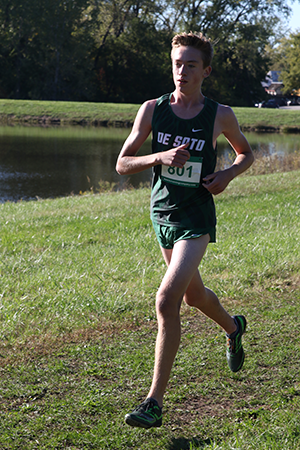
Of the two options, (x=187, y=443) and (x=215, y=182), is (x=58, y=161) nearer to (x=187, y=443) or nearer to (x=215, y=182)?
(x=215, y=182)

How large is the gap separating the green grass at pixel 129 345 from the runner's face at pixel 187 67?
1.94 m

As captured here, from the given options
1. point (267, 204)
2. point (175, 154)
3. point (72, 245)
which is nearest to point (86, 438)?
point (175, 154)

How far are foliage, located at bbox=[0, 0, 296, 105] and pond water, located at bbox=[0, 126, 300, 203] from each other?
20380 millimetres

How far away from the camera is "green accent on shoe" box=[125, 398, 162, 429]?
256 centimetres

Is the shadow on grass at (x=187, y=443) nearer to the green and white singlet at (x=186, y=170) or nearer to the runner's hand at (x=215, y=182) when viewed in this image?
the green and white singlet at (x=186, y=170)

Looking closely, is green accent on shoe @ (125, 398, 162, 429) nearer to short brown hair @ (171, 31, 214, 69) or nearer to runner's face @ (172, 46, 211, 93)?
runner's face @ (172, 46, 211, 93)

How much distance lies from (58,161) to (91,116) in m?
21.0

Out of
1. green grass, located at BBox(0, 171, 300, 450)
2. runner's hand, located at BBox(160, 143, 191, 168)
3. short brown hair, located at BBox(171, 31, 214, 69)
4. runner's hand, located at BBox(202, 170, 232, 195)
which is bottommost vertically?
green grass, located at BBox(0, 171, 300, 450)

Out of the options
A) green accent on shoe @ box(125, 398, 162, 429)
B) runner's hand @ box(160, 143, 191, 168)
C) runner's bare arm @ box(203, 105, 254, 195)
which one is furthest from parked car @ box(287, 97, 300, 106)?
green accent on shoe @ box(125, 398, 162, 429)

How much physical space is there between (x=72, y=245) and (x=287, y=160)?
14643 mm

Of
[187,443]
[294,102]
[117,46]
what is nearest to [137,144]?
[187,443]

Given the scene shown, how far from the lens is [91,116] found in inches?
1655

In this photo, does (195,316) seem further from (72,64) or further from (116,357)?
(72,64)

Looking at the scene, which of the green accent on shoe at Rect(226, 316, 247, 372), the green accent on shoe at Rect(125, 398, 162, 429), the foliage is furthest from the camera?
the foliage
